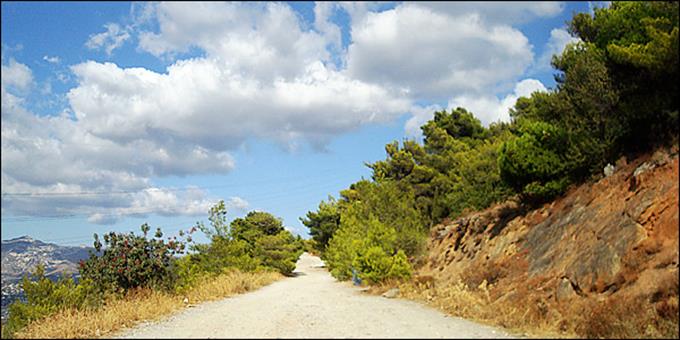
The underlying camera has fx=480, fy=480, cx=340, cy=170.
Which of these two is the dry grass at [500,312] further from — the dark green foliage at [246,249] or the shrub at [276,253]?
the shrub at [276,253]

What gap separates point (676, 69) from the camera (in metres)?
14.0

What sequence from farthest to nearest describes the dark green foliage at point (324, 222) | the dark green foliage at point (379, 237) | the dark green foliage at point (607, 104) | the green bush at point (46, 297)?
the dark green foliage at point (324, 222) < the dark green foliage at point (379, 237) < the dark green foliage at point (607, 104) < the green bush at point (46, 297)

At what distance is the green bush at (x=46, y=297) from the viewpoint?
1298 cm

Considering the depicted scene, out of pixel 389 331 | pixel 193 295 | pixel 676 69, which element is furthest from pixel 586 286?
pixel 193 295

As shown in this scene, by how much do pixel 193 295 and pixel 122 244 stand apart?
3.91m

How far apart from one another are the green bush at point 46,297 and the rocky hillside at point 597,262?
36.3 ft

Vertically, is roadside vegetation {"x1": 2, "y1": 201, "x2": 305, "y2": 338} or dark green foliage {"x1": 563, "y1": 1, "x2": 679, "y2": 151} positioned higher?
dark green foliage {"x1": 563, "y1": 1, "x2": 679, "y2": 151}

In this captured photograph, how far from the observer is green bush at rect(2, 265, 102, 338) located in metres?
13.0

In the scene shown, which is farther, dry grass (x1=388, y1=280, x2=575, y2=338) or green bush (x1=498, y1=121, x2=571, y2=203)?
green bush (x1=498, y1=121, x2=571, y2=203)

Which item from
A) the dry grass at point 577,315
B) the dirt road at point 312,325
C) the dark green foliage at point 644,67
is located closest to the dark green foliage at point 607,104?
the dark green foliage at point 644,67

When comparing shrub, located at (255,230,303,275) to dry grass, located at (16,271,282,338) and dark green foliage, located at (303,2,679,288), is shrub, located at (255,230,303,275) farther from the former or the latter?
dry grass, located at (16,271,282,338)

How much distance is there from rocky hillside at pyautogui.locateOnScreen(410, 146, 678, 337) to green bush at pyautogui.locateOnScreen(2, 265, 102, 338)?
11.1 meters

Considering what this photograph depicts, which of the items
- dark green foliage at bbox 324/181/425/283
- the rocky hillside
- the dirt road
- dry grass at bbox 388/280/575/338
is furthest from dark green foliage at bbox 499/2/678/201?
the dirt road

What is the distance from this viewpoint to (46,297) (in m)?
14.4
